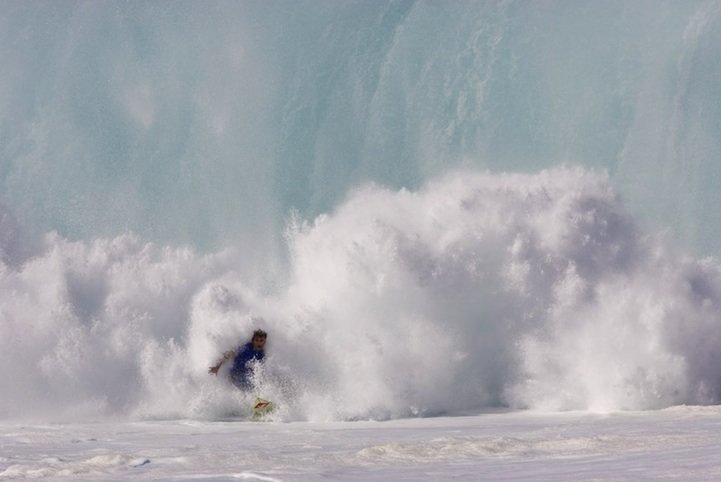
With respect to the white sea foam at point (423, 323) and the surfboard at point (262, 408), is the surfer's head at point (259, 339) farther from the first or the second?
the surfboard at point (262, 408)

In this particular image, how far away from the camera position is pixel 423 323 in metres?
15.2

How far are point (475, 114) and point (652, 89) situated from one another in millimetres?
4258

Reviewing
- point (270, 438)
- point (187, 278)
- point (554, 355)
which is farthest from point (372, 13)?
point (270, 438)

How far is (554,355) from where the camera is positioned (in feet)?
49.6

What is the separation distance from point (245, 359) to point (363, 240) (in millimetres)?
2699

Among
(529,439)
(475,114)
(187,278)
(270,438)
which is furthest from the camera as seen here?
(475,114)

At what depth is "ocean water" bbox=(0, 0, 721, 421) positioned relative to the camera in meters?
14.8

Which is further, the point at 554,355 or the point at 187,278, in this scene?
the point at 187,278

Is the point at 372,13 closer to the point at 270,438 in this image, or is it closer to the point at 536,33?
the point at 536,33

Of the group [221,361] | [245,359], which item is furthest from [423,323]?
[221,361]

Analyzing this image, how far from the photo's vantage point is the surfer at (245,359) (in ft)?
48.4

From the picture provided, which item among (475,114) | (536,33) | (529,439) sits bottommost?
(529,439)

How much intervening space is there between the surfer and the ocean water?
0.63 feet

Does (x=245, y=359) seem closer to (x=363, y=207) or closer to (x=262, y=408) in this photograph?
(x=262, y=408)
